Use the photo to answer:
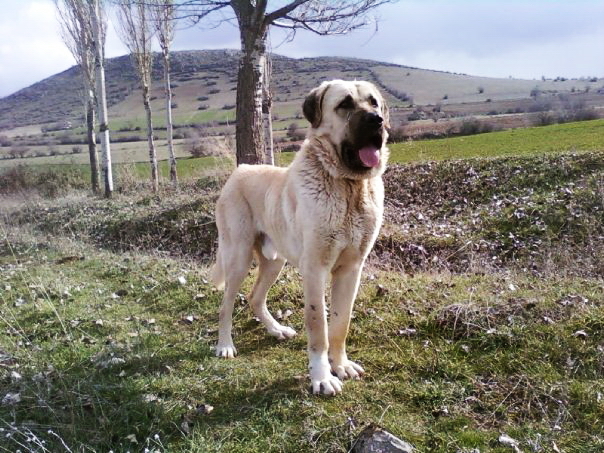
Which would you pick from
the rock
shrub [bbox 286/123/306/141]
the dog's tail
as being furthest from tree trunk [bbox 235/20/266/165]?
shrub [bbox 286/123/306/141]

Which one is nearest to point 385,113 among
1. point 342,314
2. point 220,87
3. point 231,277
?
point 342,314

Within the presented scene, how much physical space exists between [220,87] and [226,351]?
178ft

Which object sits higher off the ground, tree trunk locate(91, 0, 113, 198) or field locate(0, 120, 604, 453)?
tree trunk locate(91, 0, 113, 198)

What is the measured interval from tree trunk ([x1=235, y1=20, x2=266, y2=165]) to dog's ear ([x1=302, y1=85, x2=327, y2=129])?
641cm

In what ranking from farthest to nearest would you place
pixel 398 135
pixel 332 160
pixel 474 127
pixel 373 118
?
1. pixel 474 127
2. pixel 398 135
3. pixel 332 160
4. pixel 373 118

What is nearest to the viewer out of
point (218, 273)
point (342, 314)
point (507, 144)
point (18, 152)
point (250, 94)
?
point (342, 314)

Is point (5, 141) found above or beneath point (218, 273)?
above

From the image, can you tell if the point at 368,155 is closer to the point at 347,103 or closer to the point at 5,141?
the point at 347,103

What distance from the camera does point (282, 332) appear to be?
191 inches

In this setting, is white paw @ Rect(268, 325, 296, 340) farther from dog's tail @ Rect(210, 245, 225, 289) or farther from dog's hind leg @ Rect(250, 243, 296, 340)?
Result: dog's tail @ Rect(210, 245, 225, 289)

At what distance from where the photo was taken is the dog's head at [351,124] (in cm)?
357

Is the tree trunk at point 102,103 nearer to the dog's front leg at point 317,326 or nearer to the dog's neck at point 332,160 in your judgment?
the dog's neck at point 332,160

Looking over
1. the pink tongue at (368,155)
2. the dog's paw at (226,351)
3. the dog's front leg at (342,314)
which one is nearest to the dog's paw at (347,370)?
the dog's front leg at (342,314)

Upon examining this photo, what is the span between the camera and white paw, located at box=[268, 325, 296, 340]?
483cm
